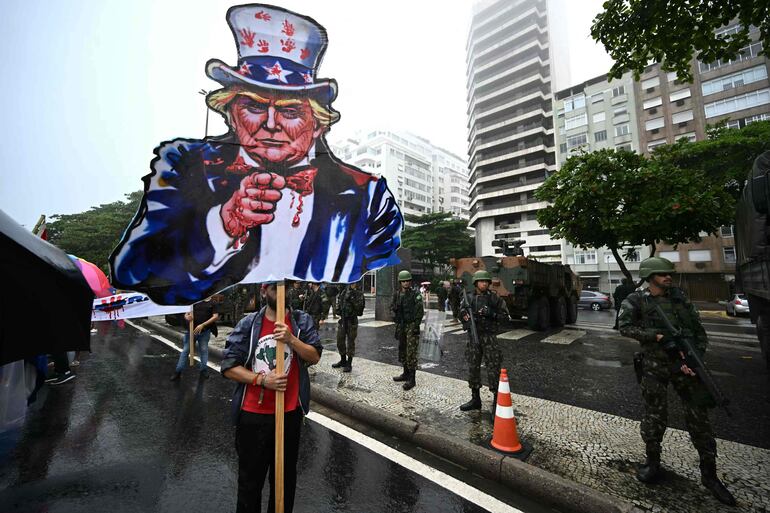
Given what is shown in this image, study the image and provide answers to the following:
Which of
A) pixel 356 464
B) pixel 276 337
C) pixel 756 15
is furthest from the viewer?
pixel 756 15

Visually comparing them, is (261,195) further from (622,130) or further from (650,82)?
(650,82)

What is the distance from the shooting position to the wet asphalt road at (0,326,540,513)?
2646 millimetres

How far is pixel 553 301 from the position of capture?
13047mm

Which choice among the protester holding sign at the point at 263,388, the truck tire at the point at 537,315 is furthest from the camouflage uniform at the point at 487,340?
the truck tire at the point at 537,315

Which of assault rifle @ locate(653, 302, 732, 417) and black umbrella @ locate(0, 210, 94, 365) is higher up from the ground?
black umbrella @ locate(0, 210, 94, 365)

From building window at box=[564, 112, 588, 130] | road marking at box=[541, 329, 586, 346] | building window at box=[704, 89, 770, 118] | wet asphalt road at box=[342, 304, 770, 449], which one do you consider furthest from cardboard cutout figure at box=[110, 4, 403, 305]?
building window at box=[564, 112, 588, 130]

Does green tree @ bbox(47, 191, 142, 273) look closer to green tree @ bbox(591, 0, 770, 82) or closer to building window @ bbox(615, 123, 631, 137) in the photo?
green tree @ bbox(591, 0, 770, 82)

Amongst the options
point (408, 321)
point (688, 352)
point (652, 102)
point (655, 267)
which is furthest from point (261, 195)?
point (652, 102)

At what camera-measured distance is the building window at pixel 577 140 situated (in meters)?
43.2

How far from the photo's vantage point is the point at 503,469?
3.00 meters

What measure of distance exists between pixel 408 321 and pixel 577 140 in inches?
1901

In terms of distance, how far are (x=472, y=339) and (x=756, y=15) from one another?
5.92 meters

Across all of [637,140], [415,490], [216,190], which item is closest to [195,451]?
[415,490]

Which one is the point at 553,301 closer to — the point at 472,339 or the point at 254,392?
the point at 472,339
